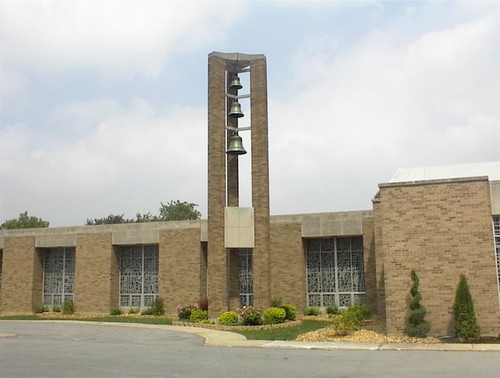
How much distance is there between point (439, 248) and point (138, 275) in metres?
18.3

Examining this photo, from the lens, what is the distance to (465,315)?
645 inches

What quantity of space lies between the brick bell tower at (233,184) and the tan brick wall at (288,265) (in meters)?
4.00

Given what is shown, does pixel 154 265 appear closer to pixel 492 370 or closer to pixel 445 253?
pixel 445 253

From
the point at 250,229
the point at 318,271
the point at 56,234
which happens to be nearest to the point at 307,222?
the point at 318,271

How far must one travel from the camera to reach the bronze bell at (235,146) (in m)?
23.4

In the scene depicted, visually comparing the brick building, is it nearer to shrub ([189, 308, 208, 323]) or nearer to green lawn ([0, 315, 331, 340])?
shrub ([189, 308, 208, 323])

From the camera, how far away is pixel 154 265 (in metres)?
30.7


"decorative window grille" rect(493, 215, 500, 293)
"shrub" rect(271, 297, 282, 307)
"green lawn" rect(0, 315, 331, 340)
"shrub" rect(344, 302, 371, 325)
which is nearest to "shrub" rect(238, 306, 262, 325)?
"green lawn" rect(0, 315, 331, 340)

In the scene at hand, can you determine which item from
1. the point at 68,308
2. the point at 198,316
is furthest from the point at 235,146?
the point at 68,308

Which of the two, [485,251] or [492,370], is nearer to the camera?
[492,370]

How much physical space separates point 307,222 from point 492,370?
16179 mm

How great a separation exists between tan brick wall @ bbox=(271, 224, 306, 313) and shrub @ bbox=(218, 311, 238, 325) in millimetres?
5535

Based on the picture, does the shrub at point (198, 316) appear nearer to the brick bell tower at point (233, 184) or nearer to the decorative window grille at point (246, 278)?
the brick bell tower at point (233, 184)

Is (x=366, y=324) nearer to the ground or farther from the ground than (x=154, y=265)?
nearer to the ground
